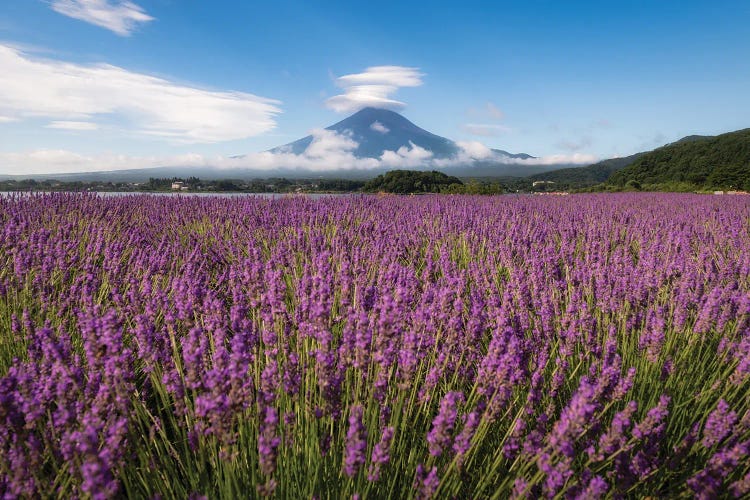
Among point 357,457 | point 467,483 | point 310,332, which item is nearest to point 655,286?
point 467,483

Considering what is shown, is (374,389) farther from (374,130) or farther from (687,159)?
(374,130)

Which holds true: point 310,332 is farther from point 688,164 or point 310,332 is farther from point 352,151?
point 352,151

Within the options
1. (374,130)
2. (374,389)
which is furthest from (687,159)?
(374,130)

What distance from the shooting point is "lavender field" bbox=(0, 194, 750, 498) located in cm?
102

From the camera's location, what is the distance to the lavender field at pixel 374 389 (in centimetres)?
102

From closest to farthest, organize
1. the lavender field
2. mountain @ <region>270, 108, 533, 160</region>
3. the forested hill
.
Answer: the lavender field < the forested hill < mountain @ <region>270, 108, 533, 160</region>

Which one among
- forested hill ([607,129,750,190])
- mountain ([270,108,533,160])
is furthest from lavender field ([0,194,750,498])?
mountain ([270,108,533,160])

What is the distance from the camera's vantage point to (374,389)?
1276 mm

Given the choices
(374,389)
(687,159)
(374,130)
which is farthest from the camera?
(374,130)

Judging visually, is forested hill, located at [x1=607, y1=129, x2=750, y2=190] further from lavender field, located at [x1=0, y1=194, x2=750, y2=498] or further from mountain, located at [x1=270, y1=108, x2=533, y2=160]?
mountain, located at [x1=270, y1=108, x2=533, y2=160]

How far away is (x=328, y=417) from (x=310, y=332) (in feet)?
0.98

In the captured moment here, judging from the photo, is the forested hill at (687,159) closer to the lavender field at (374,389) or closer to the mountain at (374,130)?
the lavender field at (374,389)

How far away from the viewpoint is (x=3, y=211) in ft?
16.7

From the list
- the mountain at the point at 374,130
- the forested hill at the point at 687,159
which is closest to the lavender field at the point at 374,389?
the forested hill at the point at 687,159
